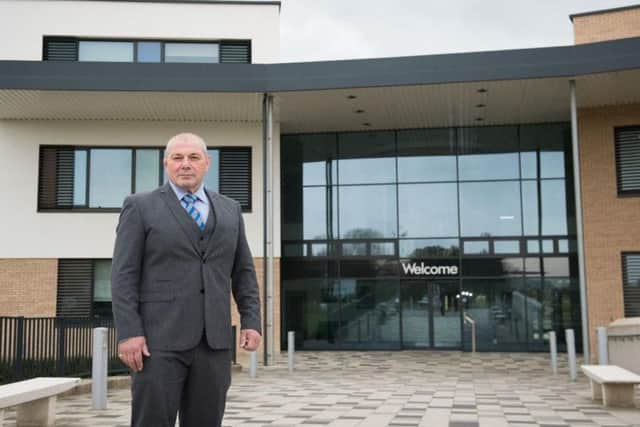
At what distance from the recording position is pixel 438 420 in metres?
8.78

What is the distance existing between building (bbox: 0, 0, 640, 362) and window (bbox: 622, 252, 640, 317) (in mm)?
52

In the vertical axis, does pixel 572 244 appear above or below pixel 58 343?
above

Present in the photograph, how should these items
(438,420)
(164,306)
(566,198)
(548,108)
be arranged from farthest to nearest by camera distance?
(566,198)
(548,108)
(438,420)
(164,306)

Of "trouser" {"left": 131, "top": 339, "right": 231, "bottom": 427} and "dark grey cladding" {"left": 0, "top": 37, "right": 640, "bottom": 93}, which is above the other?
"dark grey cladding" {"left": 0, "top": 37, "right": 640, "bottom": 93}

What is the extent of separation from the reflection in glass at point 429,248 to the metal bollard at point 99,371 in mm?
12807

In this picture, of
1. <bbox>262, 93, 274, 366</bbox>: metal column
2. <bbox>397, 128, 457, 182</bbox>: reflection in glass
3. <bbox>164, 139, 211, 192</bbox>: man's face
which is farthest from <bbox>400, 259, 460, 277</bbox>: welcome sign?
<bbox>164, 139, 211, 192</bbox>: man's face

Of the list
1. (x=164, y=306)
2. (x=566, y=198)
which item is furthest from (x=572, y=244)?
(x=164, y=306)

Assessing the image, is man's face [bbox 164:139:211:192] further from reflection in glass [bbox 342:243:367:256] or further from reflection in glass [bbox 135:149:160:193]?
reflection in glass [bbox 342:243:367:256]

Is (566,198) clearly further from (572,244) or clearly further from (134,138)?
(134,138)

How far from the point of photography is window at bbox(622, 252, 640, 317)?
63.7ft

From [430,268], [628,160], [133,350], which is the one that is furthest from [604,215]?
[133,350]

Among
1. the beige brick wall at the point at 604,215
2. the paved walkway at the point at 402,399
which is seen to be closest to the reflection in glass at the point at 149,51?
the paved walkway at the point at 402,399

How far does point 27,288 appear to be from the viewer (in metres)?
20.1

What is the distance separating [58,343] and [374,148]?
41.3 ft
